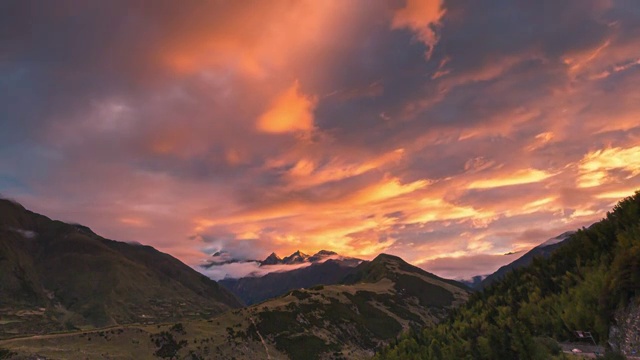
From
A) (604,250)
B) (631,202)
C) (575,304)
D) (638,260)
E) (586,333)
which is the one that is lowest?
(586,333)

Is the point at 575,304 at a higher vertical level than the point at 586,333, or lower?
higher

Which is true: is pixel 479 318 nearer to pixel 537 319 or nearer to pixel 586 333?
pixel 537 319

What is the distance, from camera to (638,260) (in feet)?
270

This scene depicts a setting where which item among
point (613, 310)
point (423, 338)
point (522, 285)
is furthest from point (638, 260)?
point (423, 338)

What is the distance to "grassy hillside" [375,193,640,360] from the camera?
88.3m

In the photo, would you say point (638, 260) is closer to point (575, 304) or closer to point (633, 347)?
point (633, 347)

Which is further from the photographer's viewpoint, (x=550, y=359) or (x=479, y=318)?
(x=479, y=318)

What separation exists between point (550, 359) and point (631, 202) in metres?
71.4

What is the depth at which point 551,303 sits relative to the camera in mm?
120250

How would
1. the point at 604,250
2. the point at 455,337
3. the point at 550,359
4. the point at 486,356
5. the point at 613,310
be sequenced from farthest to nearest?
the point at 455,337 < the point at 604,250 < the point at 486,356 < the point at 613,310 < the point at 550,359

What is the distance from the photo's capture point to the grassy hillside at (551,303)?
88.3m

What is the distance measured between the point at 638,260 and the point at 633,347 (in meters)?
18.0

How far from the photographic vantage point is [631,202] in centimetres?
12406

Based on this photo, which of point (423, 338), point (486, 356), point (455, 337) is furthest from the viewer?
point (423, 338)
